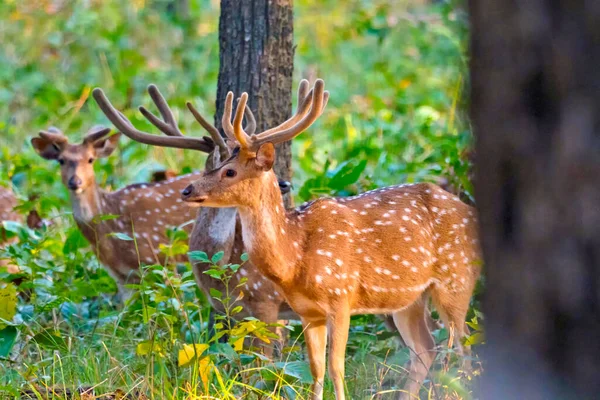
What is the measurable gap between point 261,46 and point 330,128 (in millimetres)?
4957

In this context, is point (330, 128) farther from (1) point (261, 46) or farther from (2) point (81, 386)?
(2) point (81, 386)

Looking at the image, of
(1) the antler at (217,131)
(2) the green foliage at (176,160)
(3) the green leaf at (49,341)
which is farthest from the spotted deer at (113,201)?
(3) the green leaf at (49,341)

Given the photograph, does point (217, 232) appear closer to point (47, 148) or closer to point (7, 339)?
point (7, 339)

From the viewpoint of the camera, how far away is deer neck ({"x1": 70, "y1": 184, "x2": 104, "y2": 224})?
7.81 m

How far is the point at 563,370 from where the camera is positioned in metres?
2.24

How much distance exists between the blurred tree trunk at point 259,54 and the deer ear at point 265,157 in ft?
A: 2.92

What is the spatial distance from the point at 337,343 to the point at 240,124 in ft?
3.74

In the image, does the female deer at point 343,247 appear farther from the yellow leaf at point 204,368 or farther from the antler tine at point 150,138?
the yellow leaf at point 204,368

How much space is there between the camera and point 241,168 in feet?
16.5

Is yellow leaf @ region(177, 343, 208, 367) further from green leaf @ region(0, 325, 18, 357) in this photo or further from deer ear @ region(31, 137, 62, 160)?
deer ear @ region(31, 137, 62, 160)

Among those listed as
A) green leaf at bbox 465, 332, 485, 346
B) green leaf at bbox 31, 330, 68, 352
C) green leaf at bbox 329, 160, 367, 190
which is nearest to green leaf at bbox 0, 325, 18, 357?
green leaf at bbox 31, 330, 68, 352

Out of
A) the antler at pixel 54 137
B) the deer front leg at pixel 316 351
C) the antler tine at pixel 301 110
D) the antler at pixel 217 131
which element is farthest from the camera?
the antler at pixel 54 137

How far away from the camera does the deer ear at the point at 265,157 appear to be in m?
4.97

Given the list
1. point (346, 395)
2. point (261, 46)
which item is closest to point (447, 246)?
point (346, 395)
